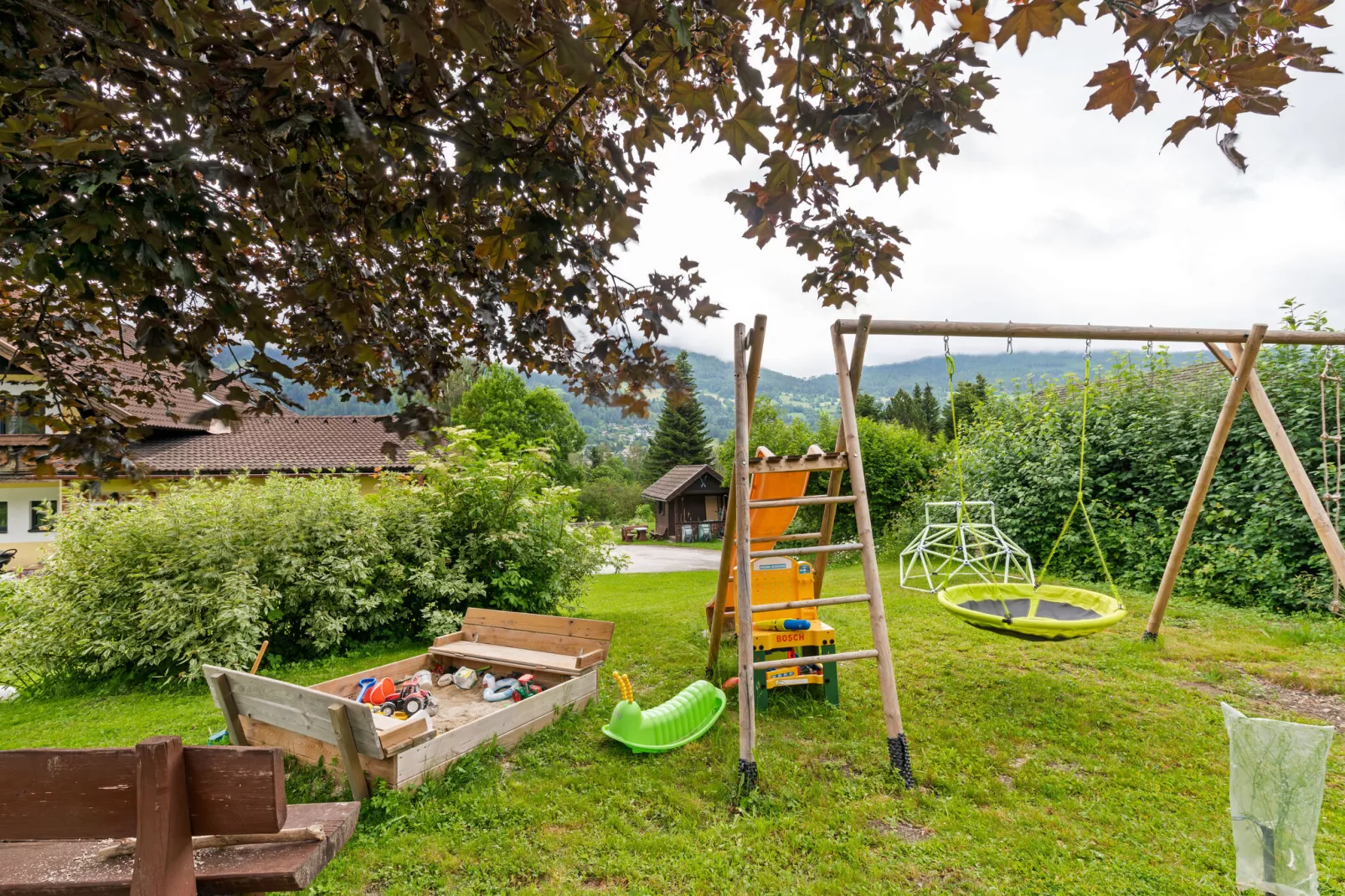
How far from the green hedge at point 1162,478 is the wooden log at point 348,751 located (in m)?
9.10

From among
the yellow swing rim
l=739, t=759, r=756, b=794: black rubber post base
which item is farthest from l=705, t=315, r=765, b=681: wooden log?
the yellow swing rim

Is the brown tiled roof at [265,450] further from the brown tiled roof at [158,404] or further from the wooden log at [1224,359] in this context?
the wooden log at [1224,359]

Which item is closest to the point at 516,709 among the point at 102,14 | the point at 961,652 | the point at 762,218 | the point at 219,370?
the point at 219,370

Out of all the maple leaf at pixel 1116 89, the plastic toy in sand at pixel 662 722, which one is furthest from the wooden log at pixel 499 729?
the maple leaf at pixel 1116 89

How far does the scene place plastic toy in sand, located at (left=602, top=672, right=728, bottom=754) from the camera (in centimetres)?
372

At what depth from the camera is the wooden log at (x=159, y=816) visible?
1.45m

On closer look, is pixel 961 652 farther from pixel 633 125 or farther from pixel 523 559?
pixel 633 125

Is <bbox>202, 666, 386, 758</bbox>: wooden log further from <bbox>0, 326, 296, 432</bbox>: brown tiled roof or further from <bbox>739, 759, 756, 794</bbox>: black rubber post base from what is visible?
<bbox>739, 759, 756, 794</bbox>: black rubber post base

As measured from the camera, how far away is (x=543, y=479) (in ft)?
25.6

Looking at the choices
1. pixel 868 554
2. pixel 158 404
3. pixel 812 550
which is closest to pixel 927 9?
pixel 868 554

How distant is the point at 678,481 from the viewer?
3372 cm

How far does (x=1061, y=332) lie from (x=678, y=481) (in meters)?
29.7

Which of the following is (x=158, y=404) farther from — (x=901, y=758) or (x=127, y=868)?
(x=901, y=758)

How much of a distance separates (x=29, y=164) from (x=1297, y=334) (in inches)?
277
